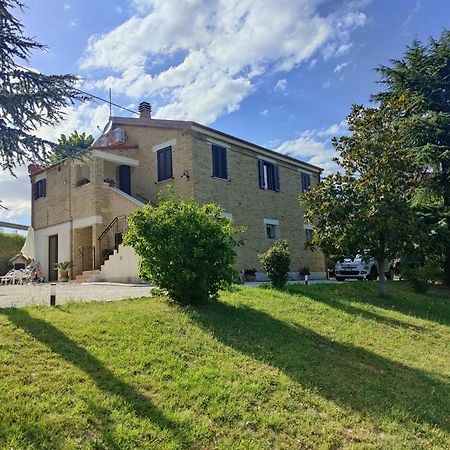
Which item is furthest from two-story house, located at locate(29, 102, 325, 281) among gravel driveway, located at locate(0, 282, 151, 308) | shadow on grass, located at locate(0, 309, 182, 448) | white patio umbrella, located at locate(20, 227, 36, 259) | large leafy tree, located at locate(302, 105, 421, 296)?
shadow on grass, located at locate(0, 309, 182, 448)

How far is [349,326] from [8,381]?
6897mm

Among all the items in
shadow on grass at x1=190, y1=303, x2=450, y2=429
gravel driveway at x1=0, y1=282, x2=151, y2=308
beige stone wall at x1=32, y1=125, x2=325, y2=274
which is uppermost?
beige stone wall at x1=32, y1=125, x2=325, y2=274

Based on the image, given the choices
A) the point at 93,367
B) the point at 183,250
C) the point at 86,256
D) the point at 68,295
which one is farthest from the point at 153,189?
the point at 93,367

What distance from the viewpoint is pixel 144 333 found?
6180 millimetres

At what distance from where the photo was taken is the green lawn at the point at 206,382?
386 centimetres

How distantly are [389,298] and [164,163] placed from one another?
11.4m

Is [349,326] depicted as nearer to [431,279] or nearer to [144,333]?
[144,333]

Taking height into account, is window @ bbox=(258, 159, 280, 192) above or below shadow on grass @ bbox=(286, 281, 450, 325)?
above

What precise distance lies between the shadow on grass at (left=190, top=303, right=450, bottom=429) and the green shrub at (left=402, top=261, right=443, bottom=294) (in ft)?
34.0

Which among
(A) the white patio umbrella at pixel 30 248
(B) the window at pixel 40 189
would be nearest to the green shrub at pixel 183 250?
(A) the white patio umbrella at pixel 30 248

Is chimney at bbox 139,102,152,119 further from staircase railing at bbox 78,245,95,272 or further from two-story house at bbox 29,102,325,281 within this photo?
staircase railing at bbox 78,245,95,272

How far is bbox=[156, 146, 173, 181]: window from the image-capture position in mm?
A: 19433

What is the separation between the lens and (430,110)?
756 inches

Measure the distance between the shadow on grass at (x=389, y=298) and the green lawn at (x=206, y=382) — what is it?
3909 millimetres
